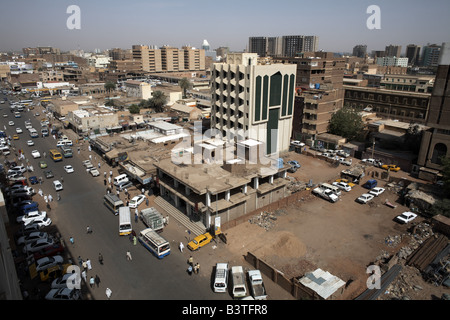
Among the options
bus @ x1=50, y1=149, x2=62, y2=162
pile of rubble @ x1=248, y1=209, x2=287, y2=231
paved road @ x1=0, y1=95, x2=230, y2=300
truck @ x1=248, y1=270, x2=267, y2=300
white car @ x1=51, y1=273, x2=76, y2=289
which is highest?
bus @ x1=50, y1=149, x2=62, y2=162

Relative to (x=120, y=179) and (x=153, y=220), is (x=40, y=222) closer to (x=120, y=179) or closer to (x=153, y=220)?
(x=120, y=179)

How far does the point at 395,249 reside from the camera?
78.1ft

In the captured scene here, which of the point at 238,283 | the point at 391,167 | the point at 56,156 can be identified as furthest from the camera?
the point at 56,156

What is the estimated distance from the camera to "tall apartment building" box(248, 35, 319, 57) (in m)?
146

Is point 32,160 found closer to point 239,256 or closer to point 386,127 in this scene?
point 239,256

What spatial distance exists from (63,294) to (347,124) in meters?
46.2

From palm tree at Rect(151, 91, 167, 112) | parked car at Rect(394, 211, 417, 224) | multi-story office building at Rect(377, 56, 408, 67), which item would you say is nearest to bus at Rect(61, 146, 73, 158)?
palm tree at Rect(151, 91, 167, 112)

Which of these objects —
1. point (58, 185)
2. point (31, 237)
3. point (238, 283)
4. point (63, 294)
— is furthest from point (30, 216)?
point (238, 283)

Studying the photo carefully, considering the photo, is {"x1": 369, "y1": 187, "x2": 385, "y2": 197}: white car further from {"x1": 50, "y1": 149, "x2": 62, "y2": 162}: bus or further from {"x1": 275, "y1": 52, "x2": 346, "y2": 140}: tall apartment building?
{"x1": 50, "y1": 149, "x2": 62, "y2": 162}: bus

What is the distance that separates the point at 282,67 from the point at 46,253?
1400 inches

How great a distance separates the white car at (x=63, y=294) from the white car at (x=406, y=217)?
27.7 meters

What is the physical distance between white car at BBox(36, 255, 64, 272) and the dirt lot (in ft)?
42.2

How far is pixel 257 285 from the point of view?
18969mm

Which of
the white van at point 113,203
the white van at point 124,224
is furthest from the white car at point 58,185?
the white van at point 124,224
